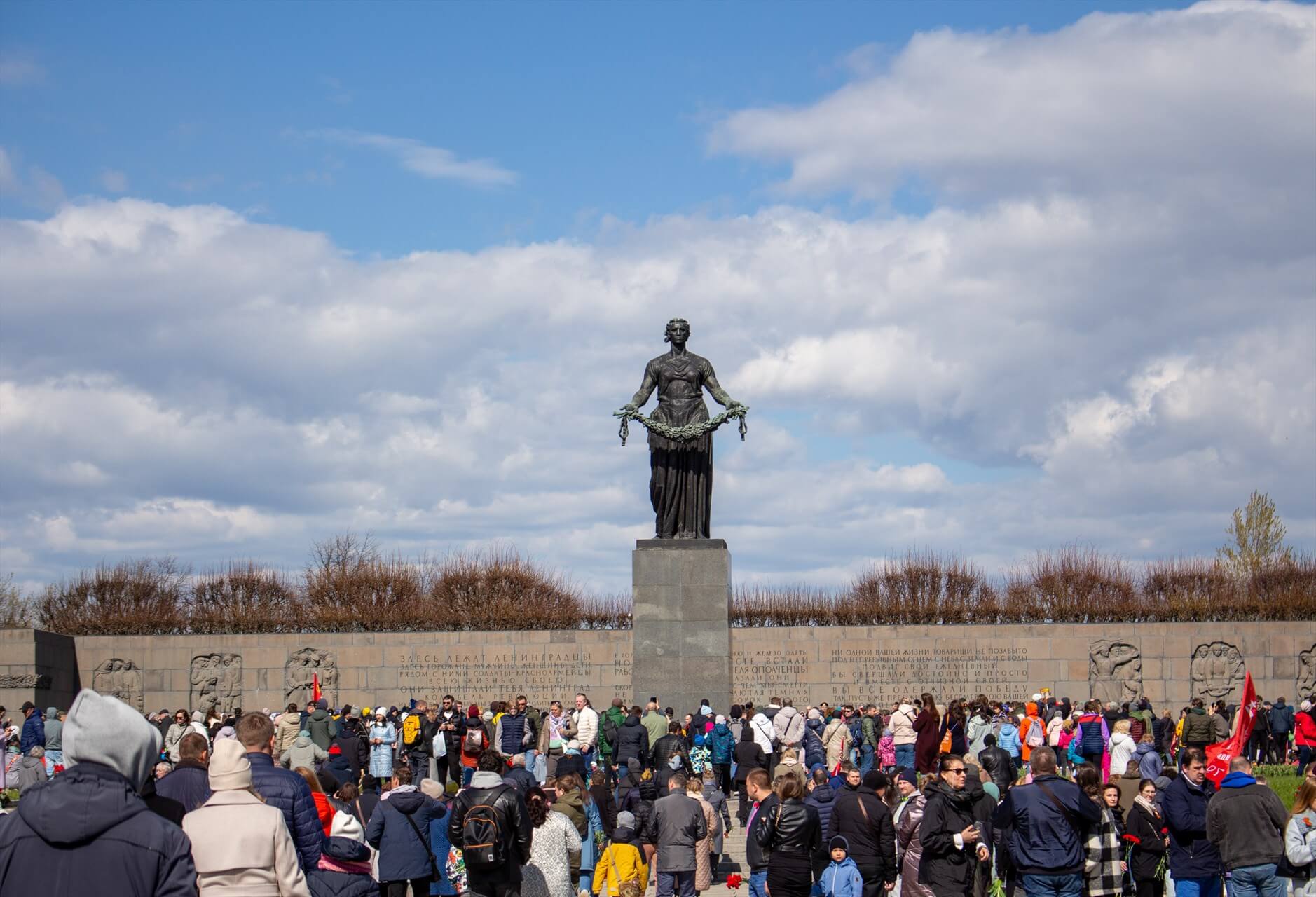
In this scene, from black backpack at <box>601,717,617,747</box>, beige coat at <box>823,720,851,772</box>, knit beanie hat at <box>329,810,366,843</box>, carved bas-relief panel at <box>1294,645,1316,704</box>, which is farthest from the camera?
carved bas-relief panel at <box>1294,645,1316,704</box>

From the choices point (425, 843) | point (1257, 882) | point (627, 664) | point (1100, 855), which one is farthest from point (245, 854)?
point (627, 664)

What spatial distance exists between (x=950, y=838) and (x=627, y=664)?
1795 centimetres

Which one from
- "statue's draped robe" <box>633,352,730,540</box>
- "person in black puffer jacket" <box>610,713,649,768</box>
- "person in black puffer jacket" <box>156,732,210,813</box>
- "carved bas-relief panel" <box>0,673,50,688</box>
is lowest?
"person in black puffer jacket" <box>610,713,649,768</box>

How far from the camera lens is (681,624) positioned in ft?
73.5

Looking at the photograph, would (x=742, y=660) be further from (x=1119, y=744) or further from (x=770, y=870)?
(x=770, y=870)

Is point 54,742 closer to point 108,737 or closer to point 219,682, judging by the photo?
point 219,682

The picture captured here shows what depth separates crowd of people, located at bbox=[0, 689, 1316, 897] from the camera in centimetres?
430

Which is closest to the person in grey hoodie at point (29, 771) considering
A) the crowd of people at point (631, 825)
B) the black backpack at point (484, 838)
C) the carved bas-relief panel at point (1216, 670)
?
the crowd of people at point (631, 825)

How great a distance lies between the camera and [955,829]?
910 centimetres

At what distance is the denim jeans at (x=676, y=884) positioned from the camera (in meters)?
10.4

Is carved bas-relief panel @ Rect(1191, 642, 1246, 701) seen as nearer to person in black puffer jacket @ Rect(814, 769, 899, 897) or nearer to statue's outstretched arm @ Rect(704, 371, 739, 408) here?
statue's outstretched arm @ Rect(704, 371, 739, 408)

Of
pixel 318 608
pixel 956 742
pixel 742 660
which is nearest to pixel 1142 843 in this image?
pixel 956 742

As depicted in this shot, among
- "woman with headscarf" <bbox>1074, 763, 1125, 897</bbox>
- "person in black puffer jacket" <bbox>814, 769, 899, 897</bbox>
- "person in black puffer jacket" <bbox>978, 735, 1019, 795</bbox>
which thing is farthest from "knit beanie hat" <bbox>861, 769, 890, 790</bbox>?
"person in black puffer jacket" <bbox>978, 735, 1019, 795</bbox>

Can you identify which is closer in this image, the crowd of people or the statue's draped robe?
the crowd of people
